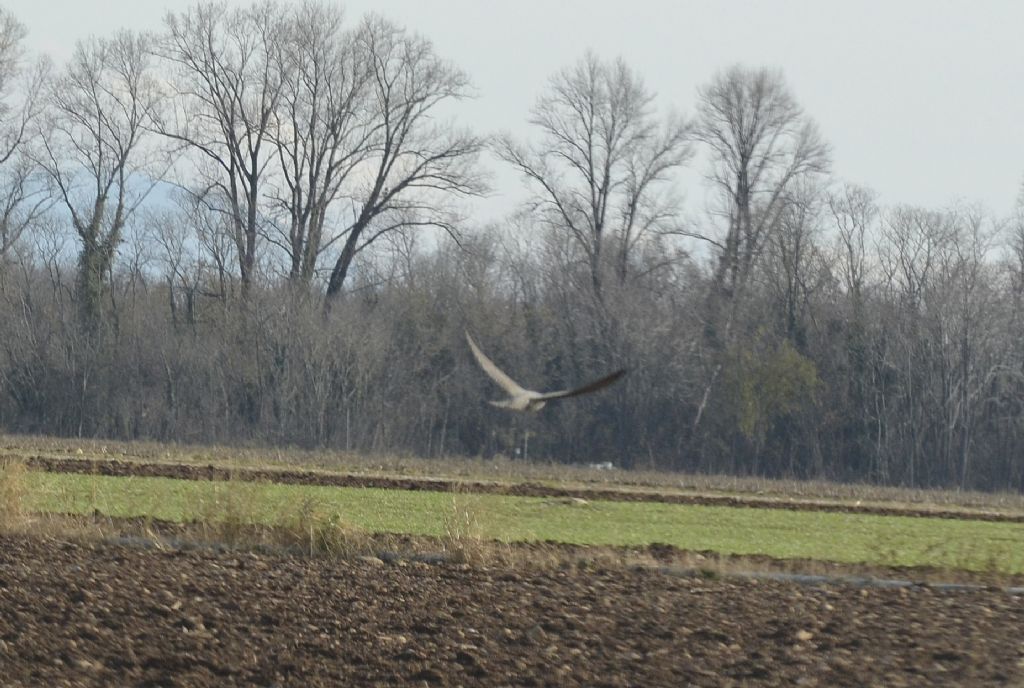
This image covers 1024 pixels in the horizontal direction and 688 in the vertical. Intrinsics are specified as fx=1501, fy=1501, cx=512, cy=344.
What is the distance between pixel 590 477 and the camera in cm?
3888

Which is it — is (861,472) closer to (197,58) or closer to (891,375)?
(891,375)

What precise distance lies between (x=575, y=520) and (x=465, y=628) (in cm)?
1167

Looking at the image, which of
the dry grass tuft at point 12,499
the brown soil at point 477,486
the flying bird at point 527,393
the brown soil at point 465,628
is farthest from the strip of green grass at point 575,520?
the brown soil at point 465,628

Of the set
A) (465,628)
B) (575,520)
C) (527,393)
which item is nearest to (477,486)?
(575,520)

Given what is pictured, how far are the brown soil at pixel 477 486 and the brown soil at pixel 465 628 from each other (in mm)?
14052

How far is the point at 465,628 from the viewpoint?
11.6m

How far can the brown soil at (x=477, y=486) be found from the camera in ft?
94.0

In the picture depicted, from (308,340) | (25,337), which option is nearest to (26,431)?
(25,337)

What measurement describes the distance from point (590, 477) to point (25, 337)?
93.0 feet

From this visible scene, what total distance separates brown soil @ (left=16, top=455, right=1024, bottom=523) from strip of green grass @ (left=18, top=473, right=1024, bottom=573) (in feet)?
4.83

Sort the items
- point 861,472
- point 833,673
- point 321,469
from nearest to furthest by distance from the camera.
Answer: point 833,673
point 321,469
point 861,472

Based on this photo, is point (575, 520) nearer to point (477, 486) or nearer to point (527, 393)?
point (477, 486)

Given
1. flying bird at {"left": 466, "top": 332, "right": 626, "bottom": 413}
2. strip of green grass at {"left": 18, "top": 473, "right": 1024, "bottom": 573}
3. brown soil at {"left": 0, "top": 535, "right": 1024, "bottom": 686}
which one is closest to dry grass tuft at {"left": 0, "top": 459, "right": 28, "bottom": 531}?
strip of green grass at {"left": 18, "top": 473, "right": 1024, "bottom": 573}

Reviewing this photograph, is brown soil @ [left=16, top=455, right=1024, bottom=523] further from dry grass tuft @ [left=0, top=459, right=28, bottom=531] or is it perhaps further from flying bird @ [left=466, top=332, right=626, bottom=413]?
flying bird @ [left=466, top=332, right=626, bottom=413]
